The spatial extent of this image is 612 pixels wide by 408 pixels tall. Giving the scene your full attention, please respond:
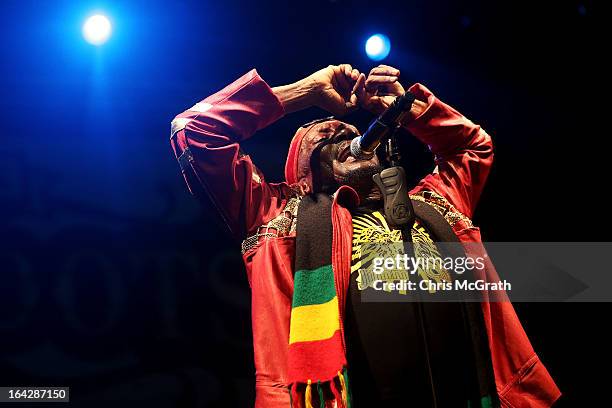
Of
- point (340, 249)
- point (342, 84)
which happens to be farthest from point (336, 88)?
point (340, 249)

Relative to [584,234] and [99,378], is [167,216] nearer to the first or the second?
[99,378]

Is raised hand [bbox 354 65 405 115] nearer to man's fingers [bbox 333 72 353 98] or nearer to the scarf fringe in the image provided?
man's fingers [bbox 333 72 353 98]

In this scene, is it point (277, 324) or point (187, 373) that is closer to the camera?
point (277, 324)

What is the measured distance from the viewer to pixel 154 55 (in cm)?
200

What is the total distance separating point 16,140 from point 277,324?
1370 mm

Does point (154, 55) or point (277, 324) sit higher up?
point (154, 55)

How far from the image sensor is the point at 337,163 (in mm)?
1602

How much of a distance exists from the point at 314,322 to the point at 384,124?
52 centimetres

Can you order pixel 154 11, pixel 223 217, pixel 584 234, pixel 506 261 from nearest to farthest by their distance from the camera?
pixel 223 217, pixel 506 261, pixel 154 11, pixel 584 234

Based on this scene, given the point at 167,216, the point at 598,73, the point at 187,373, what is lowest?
the point at 187,373

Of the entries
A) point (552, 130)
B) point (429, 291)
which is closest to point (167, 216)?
point (429, 291)

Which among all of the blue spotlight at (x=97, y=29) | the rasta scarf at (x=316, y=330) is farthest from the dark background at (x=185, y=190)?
the rasta scarf at (x=316, y=330)

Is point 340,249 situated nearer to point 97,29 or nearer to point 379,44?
point 379,44

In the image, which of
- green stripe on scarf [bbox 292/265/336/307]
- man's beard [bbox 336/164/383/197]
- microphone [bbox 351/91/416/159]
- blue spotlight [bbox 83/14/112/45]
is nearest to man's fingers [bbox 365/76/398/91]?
man's beard [bbox 336/164/383/197]
